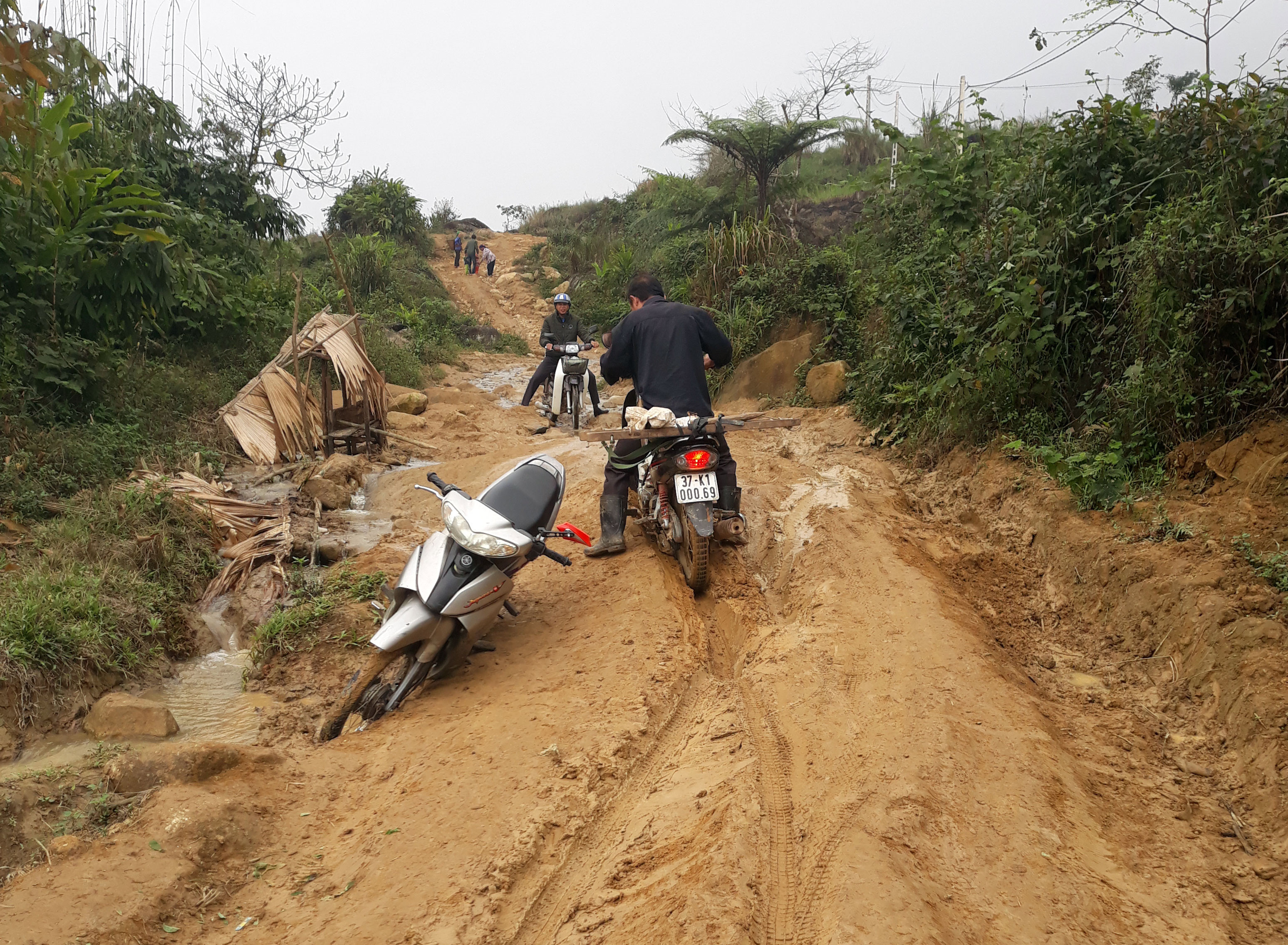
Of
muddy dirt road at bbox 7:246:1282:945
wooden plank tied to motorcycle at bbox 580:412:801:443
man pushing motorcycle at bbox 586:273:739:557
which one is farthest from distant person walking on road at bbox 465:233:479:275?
muddy dirt road at bbox 7:246:1282:945

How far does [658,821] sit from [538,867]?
462mm

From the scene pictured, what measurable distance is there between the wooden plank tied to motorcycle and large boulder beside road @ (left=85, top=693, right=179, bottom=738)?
8.90 ft

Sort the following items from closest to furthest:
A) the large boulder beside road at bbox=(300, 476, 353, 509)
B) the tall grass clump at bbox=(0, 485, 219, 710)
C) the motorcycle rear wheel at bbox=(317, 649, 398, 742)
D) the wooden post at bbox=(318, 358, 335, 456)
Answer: the motorcycle rear wheel at bbox=(317, 649, 398, 742) → the tall grass clump at bbox=(0, 485, 219, 710) → the large boulder beside road at bbox=(300, 476, 353, 509) → the wooden post at bbox=(318, 358, 335, 456)

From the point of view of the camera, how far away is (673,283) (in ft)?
55.4

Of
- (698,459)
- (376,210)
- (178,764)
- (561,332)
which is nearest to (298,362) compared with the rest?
(561,332)

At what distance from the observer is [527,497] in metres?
4.89

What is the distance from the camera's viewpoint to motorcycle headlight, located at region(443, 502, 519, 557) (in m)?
4.44

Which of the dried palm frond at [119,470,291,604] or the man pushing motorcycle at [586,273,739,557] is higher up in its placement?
the man pushing motorcycle at [586,273,739,557]

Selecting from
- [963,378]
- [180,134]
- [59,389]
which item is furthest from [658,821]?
[180,134]

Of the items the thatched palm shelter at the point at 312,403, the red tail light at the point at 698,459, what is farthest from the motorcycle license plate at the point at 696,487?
the thatched palm shelter at the point at 312,403

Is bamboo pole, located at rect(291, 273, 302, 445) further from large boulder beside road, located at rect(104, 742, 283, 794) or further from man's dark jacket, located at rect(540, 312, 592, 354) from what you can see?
large boulder beside road, located at rect(104, 742, 283, 794)

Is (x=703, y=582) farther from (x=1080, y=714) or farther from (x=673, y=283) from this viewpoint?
(x=673, y=283)

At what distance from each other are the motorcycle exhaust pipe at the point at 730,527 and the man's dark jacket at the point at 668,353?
28.9 inches

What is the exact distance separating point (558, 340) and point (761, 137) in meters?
6.56
